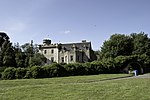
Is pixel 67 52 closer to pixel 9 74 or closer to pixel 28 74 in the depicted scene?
pixel 28 74

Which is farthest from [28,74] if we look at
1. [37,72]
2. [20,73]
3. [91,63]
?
[91,63]

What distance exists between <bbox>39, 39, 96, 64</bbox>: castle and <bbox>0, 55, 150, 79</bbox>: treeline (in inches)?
911

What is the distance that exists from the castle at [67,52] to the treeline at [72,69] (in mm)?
23138

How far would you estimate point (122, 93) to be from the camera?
15.6m

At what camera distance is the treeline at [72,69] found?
144 ft

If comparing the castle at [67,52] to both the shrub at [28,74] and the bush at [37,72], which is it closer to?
the bush at [37,72]

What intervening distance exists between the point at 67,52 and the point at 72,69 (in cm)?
3179

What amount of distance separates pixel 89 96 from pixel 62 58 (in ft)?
228

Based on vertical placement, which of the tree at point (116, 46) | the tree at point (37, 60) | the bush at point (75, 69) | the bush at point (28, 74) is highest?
the tree at point (116, 46)

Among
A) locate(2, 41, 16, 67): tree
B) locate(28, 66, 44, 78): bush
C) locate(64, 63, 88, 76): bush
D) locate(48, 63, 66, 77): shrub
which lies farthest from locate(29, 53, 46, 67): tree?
locate(28, 66, 44, 78): bush

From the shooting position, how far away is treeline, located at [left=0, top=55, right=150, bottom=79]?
43.8m

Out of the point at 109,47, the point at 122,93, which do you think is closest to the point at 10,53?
the point at 109,47

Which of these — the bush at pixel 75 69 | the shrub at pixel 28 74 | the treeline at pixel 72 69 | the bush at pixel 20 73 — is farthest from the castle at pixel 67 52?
the bush at pixel 20 73

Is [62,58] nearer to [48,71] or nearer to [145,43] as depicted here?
[145,43]
